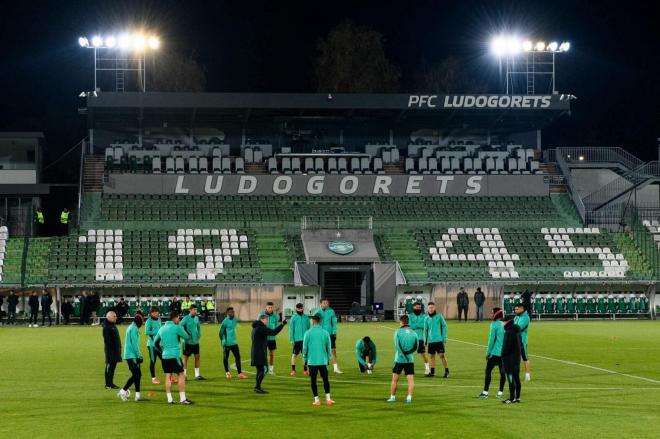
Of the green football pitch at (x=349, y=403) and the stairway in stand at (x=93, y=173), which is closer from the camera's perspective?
the green football pitch at (x=349, y=403)

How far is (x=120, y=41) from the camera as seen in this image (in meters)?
71.8

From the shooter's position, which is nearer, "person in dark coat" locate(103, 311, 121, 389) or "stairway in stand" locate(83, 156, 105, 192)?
"person in dark coat" locate(103, 311, 121, 389)

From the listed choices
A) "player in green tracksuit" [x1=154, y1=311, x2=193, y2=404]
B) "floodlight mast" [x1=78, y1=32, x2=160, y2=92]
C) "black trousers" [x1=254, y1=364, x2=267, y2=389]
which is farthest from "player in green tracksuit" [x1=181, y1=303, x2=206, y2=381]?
"floodlight mast" [x1=78, y1=32, x2=160, y2=92]

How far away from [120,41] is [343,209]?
18247 millimetres

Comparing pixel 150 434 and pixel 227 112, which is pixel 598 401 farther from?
pixel 227 112

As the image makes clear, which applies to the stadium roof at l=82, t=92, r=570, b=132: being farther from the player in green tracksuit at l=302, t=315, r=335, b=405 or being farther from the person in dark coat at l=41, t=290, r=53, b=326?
the player in green tracksuit at l=302, t=315, r=335, b=405

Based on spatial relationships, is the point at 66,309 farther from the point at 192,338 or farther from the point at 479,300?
the point at 192,338

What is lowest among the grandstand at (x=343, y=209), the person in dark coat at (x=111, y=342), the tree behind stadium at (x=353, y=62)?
the person in dark coat at (x=111, y=342)

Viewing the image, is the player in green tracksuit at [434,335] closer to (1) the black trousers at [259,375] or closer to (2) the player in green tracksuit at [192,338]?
(1) the black trousers at [259,375]

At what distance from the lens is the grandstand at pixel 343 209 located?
209ft

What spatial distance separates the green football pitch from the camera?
1894 cm

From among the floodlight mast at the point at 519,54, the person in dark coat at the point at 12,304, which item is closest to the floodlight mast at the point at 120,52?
the person in dark coat at the point at 12,304

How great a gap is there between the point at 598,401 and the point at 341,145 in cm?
5668

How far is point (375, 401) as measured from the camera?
22953 mm
